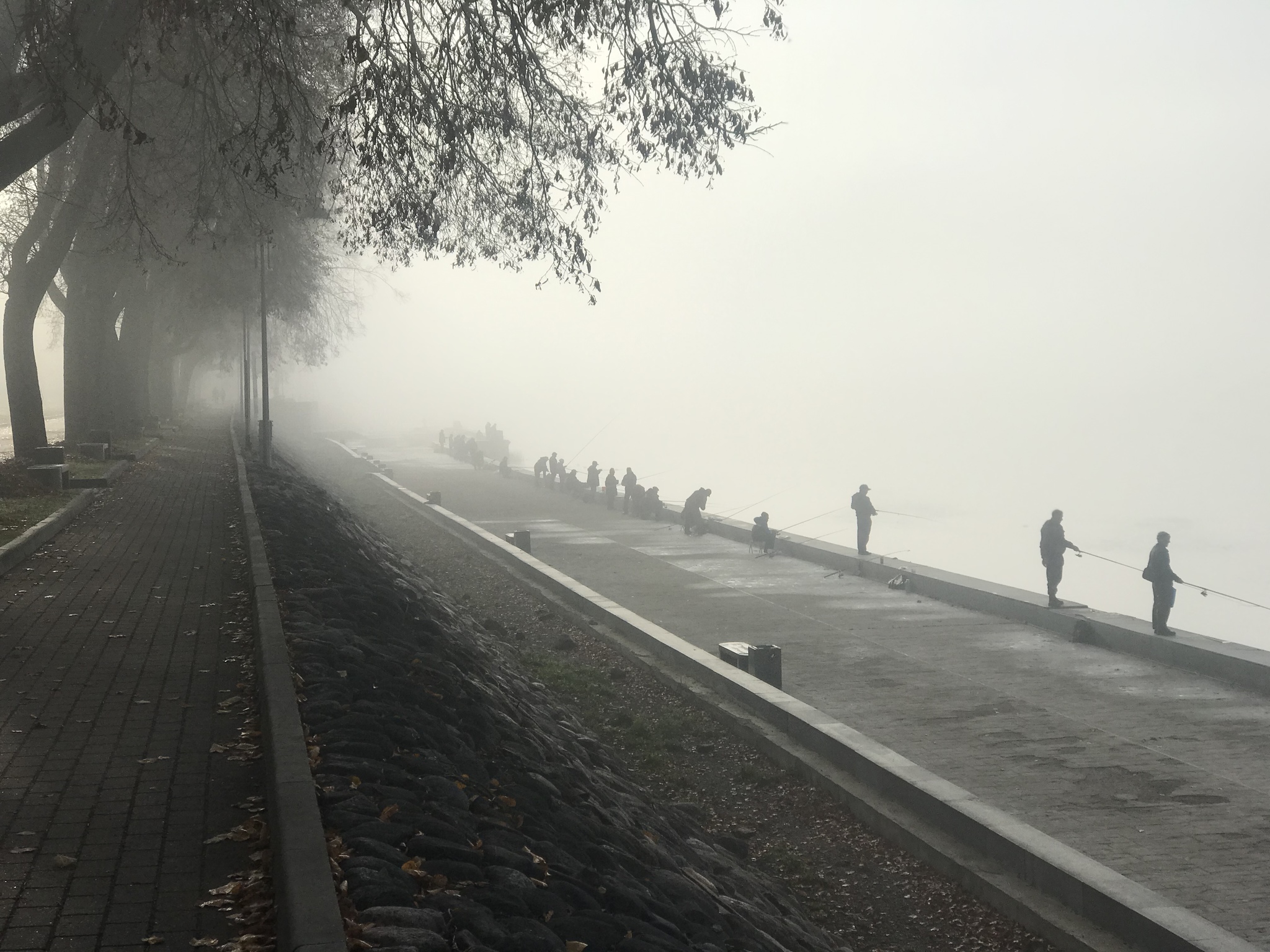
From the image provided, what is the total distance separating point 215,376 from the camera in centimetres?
11100

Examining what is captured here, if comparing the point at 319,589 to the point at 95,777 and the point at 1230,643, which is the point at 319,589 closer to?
the point at 95,777

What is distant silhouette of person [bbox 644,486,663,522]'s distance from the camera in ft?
111

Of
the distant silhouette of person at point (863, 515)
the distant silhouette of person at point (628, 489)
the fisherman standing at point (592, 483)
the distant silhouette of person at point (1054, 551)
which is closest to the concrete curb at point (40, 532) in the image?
the distant silhouette of person at point (1054, 551)

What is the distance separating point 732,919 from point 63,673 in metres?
4.27

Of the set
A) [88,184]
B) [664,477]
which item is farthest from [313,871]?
[664,477]

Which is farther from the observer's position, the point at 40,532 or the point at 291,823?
the point at 40,532

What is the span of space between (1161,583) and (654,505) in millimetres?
19628

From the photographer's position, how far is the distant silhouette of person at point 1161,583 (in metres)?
15.1

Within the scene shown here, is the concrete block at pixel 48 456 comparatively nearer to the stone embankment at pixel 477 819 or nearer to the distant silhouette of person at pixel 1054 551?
the stone embankment at pixel 477 819

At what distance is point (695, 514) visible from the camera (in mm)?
29812

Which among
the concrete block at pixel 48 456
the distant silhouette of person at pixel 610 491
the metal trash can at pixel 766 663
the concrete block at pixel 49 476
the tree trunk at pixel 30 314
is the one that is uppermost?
the tree trunk at pixel 30 314

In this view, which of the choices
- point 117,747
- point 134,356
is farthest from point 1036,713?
point 134,356

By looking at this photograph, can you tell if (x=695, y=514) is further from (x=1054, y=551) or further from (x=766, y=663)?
(x=766, y=663)

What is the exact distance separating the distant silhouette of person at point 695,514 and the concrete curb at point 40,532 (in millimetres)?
14910
